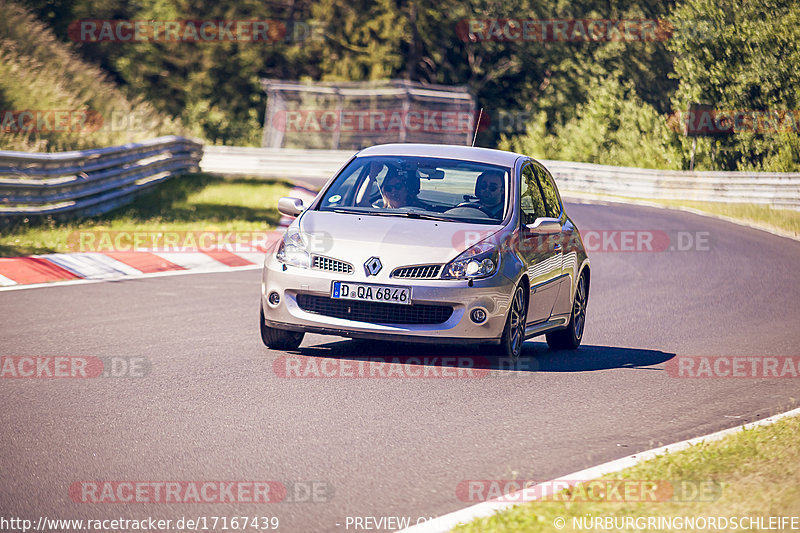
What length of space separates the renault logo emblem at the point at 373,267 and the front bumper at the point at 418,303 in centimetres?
4

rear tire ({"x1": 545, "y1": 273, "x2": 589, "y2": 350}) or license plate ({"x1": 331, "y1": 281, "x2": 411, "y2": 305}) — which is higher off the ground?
license plate ({"x1": 331, "y1": 281, "x2": 411, "y2": 305})

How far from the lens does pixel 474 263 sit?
28.8ft

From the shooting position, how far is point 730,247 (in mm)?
22016

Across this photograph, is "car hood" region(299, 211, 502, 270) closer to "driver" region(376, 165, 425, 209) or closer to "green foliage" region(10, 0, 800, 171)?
"driver" region(376, 165, 425, 209)

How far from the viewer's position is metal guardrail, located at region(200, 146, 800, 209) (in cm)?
3316

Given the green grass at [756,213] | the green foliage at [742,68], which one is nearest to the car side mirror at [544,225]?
the green grass at [756,213]

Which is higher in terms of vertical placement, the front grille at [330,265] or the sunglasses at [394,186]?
the sunglasses at [394,186]

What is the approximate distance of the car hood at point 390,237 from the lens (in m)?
8.70

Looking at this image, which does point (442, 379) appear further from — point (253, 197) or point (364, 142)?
point (364, 142)

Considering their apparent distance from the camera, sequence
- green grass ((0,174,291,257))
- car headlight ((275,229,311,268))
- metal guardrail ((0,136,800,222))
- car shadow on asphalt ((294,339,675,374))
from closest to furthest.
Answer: car headlight ((275,229,311,268))
car shadow on asphalt ((294,339,675,374))
green grass ((0,174,291,257))
metal guardrail ((0,136,800,222))

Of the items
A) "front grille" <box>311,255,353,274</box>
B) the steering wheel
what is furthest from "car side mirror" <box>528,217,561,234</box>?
"front grille" <box>311,255,353,274</box>

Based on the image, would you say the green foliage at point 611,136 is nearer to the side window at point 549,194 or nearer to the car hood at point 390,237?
the side window at point 549,194

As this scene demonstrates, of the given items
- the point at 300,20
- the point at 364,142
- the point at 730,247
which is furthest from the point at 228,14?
the point at 730,247

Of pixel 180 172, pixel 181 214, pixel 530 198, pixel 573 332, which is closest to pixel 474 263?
pixel 530 198
